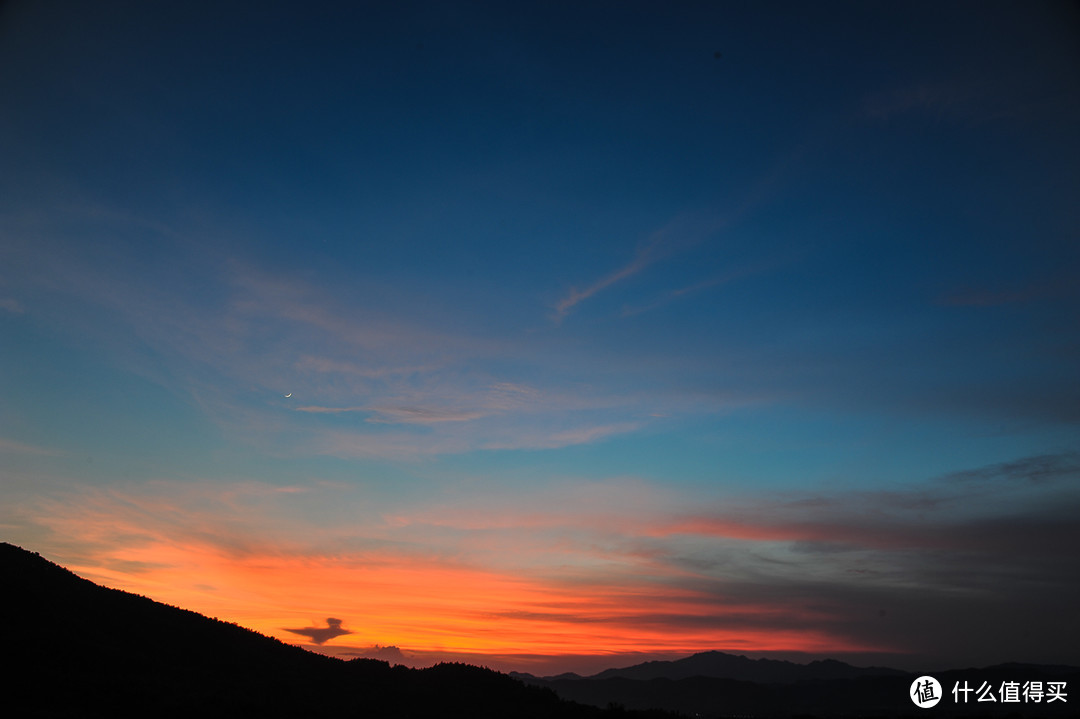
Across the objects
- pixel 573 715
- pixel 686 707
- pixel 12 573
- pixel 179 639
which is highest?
pixel 12 573

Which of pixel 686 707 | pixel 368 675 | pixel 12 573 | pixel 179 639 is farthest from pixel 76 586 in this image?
pixel 686 707

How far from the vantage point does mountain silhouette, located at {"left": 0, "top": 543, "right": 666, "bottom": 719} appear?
28.8 meters

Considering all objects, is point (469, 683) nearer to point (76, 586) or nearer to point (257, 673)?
point (257, 673)

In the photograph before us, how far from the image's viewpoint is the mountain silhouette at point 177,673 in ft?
94.4

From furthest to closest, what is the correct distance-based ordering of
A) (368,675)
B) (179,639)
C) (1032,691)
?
(368,675), (179,639), (1032,691)

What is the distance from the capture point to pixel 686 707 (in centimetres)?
12262

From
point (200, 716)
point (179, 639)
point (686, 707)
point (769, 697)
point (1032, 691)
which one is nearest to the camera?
point (200, 716)

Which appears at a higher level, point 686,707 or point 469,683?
point 469,683

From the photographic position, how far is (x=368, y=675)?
136 ft

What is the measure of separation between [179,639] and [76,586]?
950cm

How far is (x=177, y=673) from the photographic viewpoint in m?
33.8

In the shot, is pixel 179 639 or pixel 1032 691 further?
pixel 179 639

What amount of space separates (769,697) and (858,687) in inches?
694

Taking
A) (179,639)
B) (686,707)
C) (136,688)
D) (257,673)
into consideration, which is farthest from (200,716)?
(686,707)
